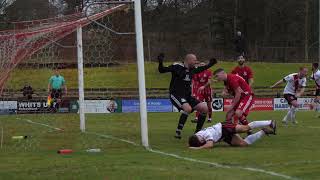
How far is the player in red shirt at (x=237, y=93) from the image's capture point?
15.2m

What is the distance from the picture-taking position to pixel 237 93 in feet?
49.9

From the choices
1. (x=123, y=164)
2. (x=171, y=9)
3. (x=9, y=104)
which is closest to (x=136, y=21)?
(x=123, y=164)

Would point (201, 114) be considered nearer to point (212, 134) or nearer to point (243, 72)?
point (212, 134)

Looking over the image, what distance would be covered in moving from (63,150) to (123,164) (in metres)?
2.61

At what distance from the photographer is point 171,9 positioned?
78625 millimetres

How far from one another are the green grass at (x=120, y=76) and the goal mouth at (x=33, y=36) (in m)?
1.34

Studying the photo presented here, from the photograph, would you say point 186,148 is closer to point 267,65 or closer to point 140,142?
point 140,142

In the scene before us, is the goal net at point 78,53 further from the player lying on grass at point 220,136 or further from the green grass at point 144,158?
the player lying on grass at point 220,136

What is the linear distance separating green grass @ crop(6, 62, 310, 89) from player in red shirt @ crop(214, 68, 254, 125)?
11.4 feet

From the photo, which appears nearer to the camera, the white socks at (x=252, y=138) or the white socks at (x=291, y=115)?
the white socks at (x=252, y=138)

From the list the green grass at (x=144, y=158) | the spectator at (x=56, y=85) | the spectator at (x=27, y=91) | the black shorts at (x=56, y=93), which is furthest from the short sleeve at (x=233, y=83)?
the spectator at (x=27, y=91)

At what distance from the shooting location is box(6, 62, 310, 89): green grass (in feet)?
69.5

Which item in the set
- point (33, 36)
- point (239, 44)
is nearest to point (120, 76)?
point (33, 36)

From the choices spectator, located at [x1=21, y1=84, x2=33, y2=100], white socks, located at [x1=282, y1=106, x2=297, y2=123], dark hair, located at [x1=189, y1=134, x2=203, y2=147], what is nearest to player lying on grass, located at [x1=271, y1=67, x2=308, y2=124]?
white socks, located at [x1=282, y1=106, x2=297, y2=123]
